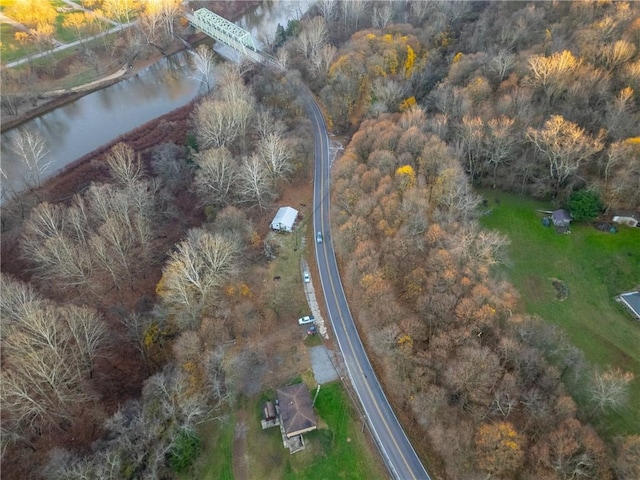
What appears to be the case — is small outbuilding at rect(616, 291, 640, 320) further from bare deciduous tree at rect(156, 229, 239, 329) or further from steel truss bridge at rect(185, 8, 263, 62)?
steel truss bridge at rect(185, 8, 263, 62)

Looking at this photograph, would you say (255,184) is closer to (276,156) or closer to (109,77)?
(276,156)

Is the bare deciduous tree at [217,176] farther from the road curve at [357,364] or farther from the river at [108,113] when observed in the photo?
the river at [108,113]

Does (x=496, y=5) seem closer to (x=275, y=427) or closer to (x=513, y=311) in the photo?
(x=513, y=311)

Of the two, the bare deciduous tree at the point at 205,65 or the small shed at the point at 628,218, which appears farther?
the bare deciduous tree at the point at 205,65

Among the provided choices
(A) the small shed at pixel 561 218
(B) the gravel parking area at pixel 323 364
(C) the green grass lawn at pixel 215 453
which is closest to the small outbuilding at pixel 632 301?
(A) the small shed at pixel 561 218

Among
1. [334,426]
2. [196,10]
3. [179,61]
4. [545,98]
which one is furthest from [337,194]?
[196,10]

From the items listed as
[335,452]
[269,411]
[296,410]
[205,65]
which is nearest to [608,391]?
[335,452]
